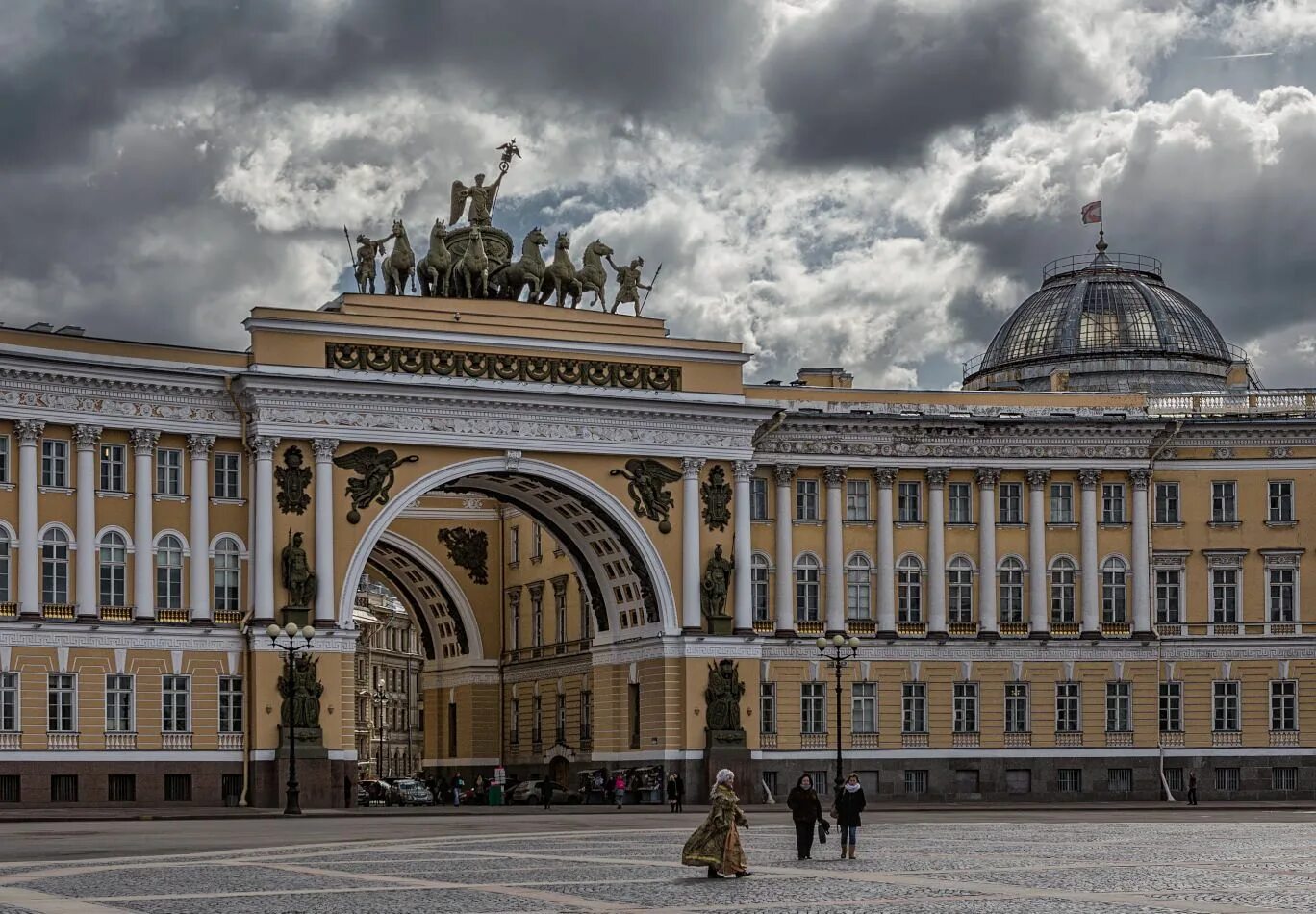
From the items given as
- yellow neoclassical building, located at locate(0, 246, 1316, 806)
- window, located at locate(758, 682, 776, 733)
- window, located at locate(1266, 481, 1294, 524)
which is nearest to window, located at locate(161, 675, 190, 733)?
yellow neoclassical building, located at locate(0, 246, 1316, 806)

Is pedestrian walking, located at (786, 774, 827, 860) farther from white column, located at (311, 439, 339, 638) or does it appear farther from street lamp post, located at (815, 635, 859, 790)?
white column, located at (311, 439, 339, 638)

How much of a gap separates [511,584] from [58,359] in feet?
82.8

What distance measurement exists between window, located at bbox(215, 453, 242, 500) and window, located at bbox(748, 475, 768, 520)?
17.3m

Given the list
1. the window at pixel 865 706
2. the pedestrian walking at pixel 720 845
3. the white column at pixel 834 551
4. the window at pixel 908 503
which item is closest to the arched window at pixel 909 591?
the window at pixel 908 503

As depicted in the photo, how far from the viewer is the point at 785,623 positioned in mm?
75750

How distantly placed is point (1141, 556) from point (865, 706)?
10769 millimetres

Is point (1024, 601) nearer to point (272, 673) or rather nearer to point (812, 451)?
point (812, 451)

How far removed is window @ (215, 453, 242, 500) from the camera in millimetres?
67438

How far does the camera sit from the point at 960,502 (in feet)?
256

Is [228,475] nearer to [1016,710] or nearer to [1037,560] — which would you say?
[1037,560]

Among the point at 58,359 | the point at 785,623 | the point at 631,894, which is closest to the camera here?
the point at 631,894

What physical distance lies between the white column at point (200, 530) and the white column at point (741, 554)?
16.6 meters

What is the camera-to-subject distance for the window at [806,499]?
76.6 m

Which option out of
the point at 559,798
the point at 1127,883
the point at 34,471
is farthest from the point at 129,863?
the point at 559,798
